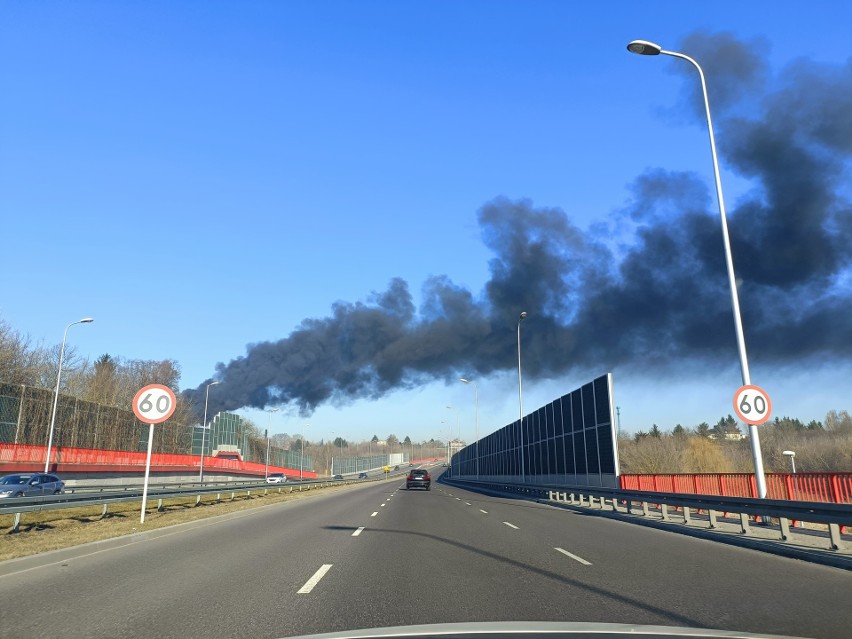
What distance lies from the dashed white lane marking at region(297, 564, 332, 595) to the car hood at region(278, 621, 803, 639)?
323 centimetres

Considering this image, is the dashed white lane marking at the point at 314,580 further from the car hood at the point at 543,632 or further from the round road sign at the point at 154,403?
the round road sign at the point at 154,403

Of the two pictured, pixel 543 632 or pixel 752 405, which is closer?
pixel 543 632

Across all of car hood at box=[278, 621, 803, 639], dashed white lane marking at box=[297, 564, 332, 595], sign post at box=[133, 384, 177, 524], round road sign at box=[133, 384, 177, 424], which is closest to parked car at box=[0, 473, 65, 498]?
sign post at box=[133, 384, 177, 524]

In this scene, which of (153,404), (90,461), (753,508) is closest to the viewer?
(753,508)

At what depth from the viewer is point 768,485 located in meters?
18.4

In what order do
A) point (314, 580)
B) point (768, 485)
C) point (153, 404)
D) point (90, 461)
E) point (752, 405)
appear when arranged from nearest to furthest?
point (314, 580), point (752, 405), point (153, 404), point (768, 485), point (90, 461)

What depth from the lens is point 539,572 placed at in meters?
9.41

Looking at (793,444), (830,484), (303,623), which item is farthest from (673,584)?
(793,444)

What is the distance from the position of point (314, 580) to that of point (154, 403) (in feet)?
32.4

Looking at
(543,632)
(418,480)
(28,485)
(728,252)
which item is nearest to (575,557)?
(543,632)

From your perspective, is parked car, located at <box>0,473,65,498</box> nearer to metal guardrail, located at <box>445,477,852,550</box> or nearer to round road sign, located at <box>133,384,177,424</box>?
round road sign, located at <box>133,384,177,424</box>

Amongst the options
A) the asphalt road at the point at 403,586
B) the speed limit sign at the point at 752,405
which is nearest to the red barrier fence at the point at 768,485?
the speed limit sign at the point at 752,405

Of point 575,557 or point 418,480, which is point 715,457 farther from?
point 575,557

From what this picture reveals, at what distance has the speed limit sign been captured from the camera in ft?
49.0
